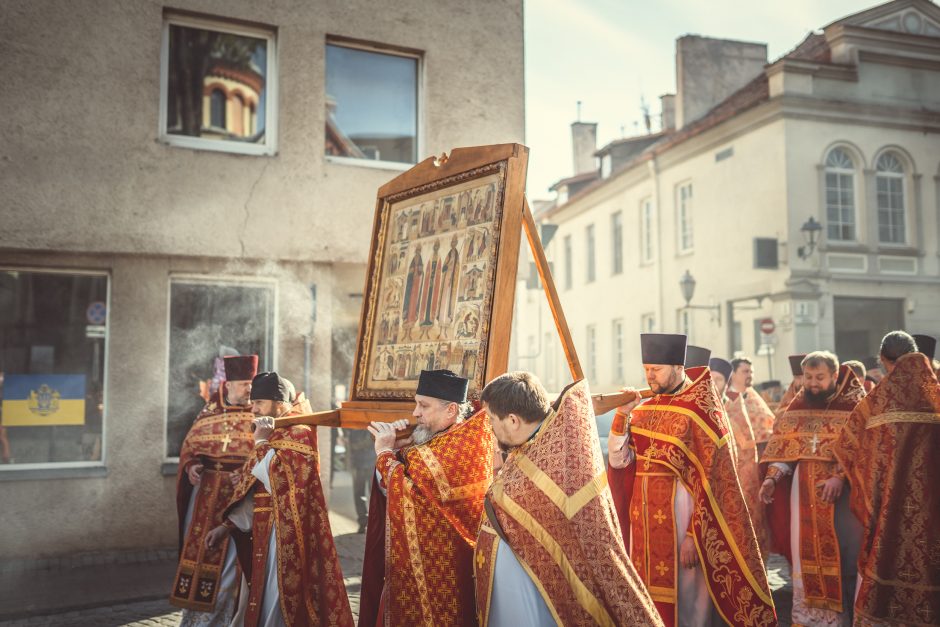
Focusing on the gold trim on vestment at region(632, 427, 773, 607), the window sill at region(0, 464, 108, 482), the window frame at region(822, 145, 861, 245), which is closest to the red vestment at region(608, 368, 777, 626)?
the gold trim on vestment at region(632, 427, 773, 607)

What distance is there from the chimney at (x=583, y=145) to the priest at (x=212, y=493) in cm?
3333

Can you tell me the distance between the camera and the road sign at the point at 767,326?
20281 millimetres

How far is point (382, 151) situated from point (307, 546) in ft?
24.1

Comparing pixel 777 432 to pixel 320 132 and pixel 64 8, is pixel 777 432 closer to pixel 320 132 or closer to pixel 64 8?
pixel 320 132

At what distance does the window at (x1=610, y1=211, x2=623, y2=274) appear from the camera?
30547 millimetres

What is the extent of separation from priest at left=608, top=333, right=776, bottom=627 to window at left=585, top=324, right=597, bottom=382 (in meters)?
26.8

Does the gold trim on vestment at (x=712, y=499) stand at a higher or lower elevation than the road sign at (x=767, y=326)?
lower

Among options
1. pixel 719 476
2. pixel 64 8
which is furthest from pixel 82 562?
pixel 719 476

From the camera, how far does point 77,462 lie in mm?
9805

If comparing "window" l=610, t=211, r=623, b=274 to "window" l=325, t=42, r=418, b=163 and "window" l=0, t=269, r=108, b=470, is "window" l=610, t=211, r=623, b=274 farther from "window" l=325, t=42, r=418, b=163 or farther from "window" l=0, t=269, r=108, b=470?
"window" l=0, t=269, r=108, b=470

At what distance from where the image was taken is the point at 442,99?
37.6 ft

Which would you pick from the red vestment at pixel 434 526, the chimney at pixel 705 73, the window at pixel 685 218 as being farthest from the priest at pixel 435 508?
the chimney at pixel 705 73

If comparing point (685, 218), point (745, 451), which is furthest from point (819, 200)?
point (745, 451)

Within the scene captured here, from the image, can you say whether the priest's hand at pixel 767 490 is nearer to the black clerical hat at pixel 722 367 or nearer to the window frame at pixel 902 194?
the black clerical hat at pixel 722 367
